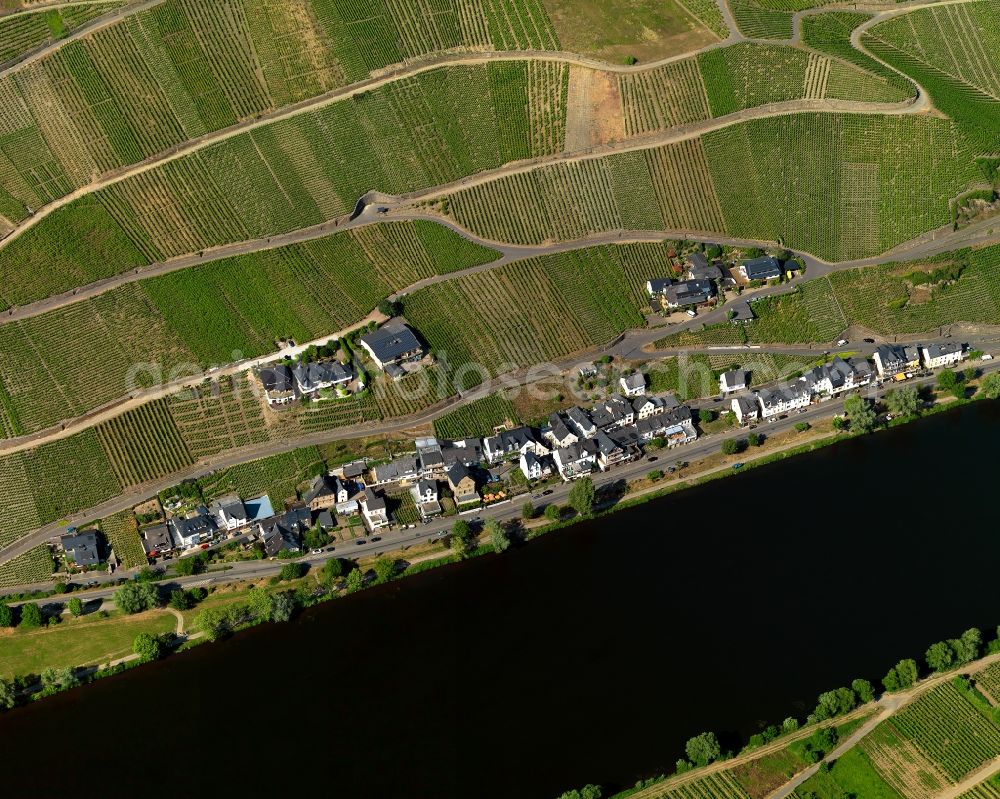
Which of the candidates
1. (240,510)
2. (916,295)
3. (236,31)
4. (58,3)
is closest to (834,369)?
(916,295)

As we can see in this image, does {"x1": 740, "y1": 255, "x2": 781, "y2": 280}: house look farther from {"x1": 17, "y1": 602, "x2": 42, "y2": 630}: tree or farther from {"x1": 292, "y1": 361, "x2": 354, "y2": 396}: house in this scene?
{"x1": 17, "y1": 602, "x2": 42, "y2": 630}: tree

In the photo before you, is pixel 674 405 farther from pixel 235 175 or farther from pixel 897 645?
pixel 235 175

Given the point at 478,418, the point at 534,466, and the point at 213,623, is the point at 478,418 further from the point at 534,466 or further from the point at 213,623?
the point at 213,623

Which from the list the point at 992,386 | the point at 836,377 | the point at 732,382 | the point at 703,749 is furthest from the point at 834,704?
the point at 992,386

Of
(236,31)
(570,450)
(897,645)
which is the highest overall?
(236,31)

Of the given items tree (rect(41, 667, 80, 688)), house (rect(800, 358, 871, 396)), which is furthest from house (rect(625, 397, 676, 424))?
tree (rect(41, 667, 80, 688))

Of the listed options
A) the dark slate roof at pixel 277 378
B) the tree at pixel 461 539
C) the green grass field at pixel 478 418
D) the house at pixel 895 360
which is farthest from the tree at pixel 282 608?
the house at pixel 895 360
